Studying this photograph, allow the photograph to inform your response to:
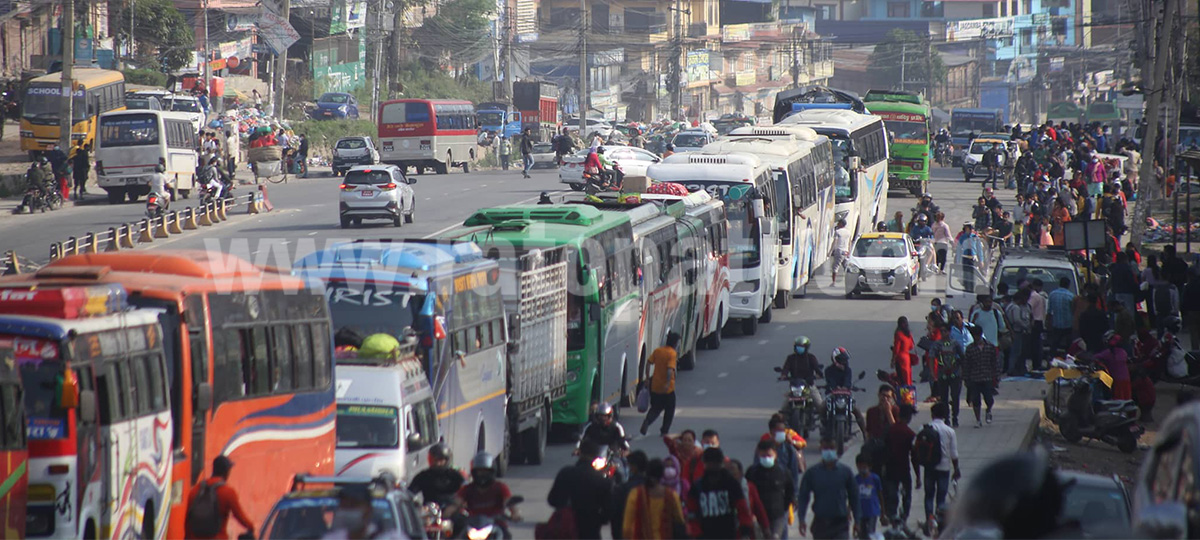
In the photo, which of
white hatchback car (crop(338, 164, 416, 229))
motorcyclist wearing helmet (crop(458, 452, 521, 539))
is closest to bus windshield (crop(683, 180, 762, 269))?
white hatchback car (crop(338, 164, 416, 229))

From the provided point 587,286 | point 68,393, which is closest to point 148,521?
point 68,393

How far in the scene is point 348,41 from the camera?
275ft

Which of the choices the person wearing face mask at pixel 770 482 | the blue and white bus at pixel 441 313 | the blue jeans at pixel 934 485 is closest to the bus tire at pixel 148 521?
the blue and white bus at pixel 441 313

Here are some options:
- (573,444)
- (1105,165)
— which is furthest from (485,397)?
(1105,165)

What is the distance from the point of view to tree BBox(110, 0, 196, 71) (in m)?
67.7

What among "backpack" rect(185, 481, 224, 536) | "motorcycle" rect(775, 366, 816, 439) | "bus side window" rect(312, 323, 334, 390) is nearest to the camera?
"backpack" rect(185, 481, 224, 536)

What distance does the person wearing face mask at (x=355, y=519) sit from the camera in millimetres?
8898

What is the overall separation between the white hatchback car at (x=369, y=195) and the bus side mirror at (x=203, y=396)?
85.1 ft

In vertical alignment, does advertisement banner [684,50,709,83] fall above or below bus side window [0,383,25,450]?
above

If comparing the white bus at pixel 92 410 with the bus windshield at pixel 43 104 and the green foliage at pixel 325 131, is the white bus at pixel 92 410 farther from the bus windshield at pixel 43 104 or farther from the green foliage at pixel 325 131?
the green foliage at pixel 325 131

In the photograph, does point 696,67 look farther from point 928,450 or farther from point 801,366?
point 928,450

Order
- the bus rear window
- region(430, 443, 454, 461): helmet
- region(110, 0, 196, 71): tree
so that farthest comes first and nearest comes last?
region(110, 0, 196, 71): tree
the bus rear window
region(430, 443, 454, 461): helmet

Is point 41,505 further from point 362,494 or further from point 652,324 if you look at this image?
point 652,324

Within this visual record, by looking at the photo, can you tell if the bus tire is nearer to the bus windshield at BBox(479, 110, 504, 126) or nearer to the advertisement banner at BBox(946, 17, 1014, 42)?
the bus windshield at BBox(479, 110, 504, 126)
